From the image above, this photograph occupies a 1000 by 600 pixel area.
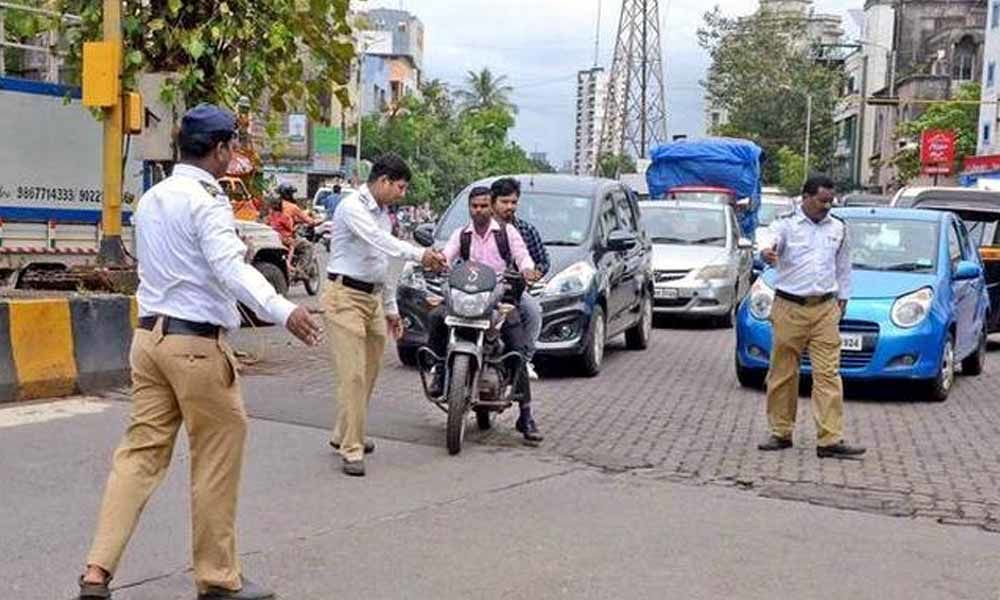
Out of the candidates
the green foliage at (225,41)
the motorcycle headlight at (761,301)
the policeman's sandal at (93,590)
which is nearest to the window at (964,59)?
the motorcycle headlight at (761,301)

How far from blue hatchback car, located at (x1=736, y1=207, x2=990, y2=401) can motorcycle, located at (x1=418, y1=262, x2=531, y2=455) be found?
271 centimetres

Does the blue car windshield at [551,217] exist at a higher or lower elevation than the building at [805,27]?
lower

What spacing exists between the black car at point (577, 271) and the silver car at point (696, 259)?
2471 mm

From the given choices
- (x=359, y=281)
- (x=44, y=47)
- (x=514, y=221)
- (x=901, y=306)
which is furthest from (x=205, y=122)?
(x=44, y=47)

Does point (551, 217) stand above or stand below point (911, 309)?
above

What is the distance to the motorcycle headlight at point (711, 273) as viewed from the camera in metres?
16.6

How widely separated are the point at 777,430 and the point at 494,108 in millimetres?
92537

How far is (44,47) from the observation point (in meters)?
14.0

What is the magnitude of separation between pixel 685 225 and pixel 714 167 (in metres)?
10.6

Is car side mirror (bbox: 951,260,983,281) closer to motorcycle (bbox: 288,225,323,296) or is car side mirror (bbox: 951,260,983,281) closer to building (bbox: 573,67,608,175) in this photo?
motorcycle (bbox: 288,225,323,296)

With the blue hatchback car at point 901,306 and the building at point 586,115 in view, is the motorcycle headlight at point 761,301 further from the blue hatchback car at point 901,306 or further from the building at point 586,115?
the building at point 586,115

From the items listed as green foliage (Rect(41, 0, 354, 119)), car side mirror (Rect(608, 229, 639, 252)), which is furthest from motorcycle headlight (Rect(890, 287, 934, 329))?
green foliage (Rect(41, 0, 354, 119))

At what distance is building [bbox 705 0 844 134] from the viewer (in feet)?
229

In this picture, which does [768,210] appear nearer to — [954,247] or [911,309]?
[954,247]
